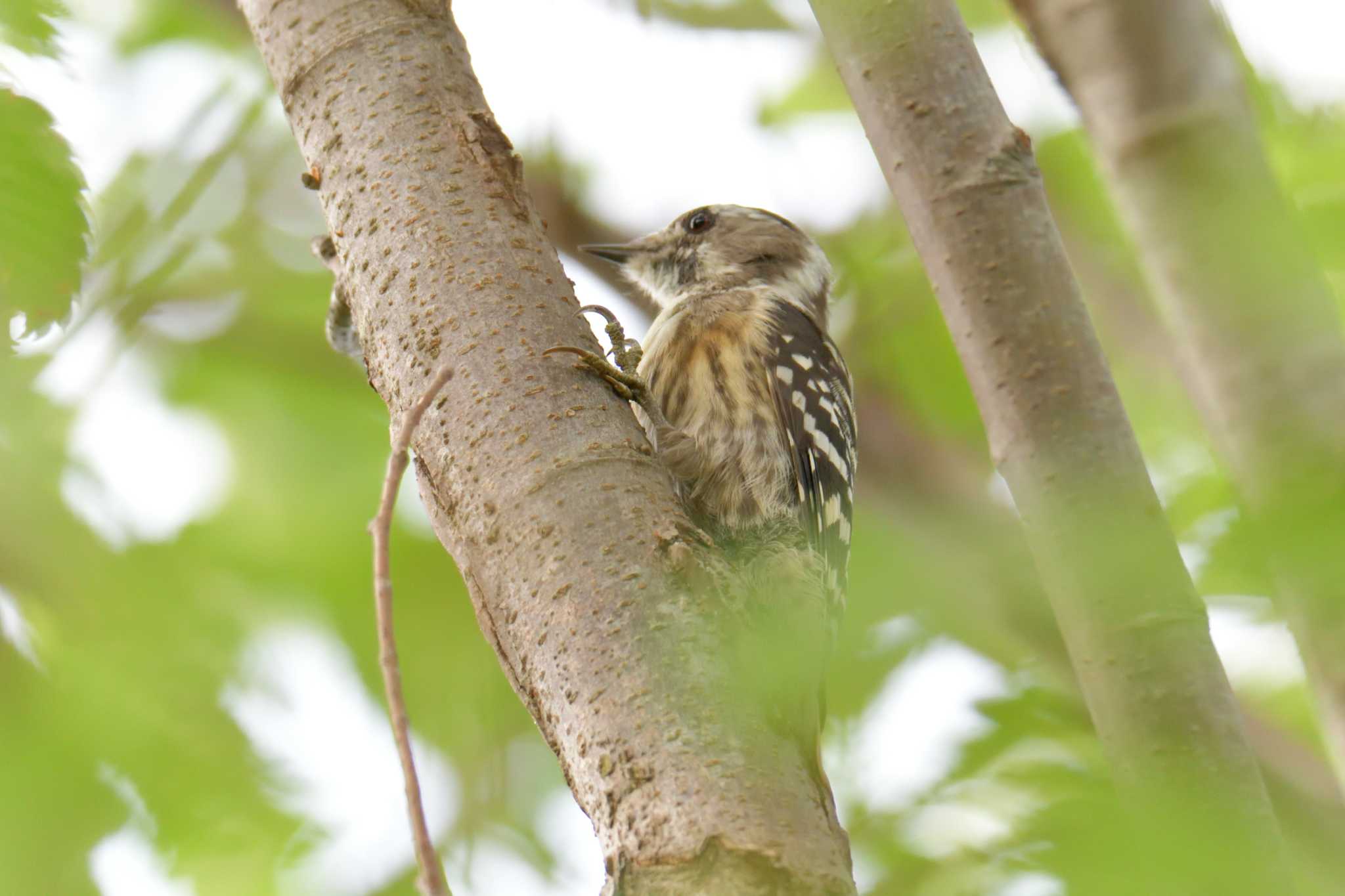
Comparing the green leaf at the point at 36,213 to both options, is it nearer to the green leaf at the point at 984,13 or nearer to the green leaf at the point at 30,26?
the green leaf at the point at 30,26

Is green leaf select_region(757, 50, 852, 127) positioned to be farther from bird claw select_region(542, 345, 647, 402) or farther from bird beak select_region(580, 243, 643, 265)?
bird claw select_region(542, 345, 647, 402)

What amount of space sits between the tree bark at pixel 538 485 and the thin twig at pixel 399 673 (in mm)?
223

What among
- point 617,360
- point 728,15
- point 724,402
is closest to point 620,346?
point 617,360

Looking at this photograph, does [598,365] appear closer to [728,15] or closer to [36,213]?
[36,213]

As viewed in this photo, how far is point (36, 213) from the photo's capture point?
1.48 metres

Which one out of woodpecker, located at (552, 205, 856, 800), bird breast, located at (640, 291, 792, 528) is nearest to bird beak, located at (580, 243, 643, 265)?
woodpecker, located at (552, 205, 856, 800)

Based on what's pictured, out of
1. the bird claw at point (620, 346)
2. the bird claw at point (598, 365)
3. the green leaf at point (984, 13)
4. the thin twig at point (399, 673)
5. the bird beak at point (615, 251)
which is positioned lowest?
the thin twig at point (399, 673)

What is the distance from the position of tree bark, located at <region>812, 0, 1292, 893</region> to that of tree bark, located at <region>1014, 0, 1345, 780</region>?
0.16 metres

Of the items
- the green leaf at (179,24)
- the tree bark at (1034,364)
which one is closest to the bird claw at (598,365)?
the tree bark at (1034,364)

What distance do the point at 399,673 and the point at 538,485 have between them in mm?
415

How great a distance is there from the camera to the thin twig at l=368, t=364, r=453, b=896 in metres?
1.27

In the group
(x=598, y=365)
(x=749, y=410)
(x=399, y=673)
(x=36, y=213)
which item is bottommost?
(x=399, y=673)

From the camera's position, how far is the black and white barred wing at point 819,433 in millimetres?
3549

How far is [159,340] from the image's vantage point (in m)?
3.30
